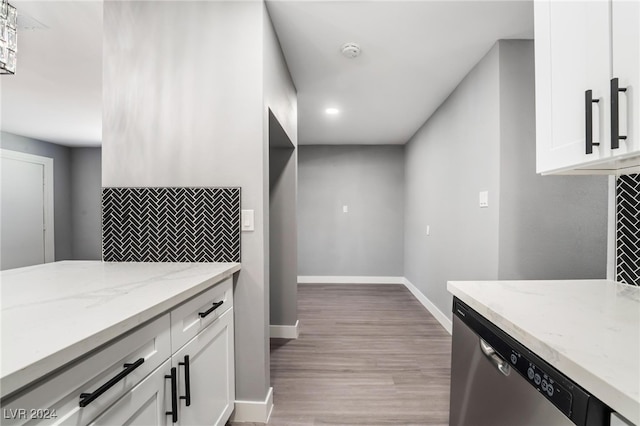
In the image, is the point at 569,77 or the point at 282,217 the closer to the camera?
the point at 569,77

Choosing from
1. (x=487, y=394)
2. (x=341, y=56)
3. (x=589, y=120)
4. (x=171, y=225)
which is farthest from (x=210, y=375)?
(x=341, y=56)

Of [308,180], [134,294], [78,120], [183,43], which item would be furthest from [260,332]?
[78,120]

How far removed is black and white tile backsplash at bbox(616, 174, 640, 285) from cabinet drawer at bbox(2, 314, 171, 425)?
1782mm

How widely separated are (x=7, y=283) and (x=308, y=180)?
14.2ft

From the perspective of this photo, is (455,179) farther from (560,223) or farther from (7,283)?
(7,283)

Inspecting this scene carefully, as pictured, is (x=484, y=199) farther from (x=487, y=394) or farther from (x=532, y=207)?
(x=487, y=394)

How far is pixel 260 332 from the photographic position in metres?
1.66

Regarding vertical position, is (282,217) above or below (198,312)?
above

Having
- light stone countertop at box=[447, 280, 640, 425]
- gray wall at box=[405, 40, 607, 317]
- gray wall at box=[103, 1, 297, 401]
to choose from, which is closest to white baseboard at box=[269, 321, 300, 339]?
gray wall at box=[103, 1, 297, 401]

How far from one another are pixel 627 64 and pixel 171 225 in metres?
1.99

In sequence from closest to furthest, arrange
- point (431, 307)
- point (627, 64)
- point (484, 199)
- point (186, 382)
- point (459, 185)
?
point (627, 64)
point (186, 382)
point (484, 199)
point (459, 185)
point (431, 307)

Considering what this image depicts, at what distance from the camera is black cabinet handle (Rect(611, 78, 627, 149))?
821 millimetres

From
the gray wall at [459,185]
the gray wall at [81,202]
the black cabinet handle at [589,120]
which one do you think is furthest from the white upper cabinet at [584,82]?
the gray wall at [81,202]

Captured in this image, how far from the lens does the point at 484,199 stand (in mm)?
2271
